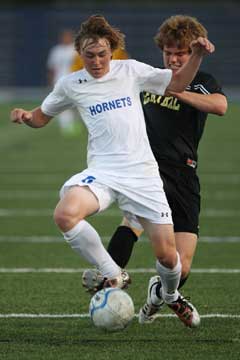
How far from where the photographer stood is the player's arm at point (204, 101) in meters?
7.12

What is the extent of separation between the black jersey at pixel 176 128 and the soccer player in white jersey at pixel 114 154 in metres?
0.54

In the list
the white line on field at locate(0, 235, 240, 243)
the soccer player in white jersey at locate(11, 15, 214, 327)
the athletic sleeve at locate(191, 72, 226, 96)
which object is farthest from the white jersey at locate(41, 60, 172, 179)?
the white line on field at locate(0, 235, 240, 243)

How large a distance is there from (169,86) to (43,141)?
58.0ft

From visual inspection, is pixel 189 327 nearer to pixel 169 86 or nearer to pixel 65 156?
pixel 169 86

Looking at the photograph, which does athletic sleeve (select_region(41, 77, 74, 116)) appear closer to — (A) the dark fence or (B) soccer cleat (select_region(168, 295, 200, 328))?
(B) soccer cleat (select_region(168, 295, 200, 328))

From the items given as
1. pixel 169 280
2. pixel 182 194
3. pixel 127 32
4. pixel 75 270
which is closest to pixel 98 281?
pixel 169 280

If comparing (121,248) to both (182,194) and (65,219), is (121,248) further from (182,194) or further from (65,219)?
(65,219)

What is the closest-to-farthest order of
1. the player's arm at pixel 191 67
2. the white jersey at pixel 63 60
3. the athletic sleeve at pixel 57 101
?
the player's arm at pixel 191 67 < the athletic sleeve at pixel 57 101 < the white jersey at pixel 63 60

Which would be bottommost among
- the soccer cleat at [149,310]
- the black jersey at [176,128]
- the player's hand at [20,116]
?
the soccer cleat at [149,310]

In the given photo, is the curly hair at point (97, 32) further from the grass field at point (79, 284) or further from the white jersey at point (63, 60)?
the white jersey at point (63, 60)

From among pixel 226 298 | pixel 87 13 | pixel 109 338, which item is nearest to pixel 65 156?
pixel 226 298

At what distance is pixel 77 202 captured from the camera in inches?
263

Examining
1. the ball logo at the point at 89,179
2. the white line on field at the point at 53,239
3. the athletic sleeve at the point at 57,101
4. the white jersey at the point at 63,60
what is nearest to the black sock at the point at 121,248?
the ball logo at the point at 89,179

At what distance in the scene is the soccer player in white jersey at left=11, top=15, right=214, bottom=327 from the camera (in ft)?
22.2
